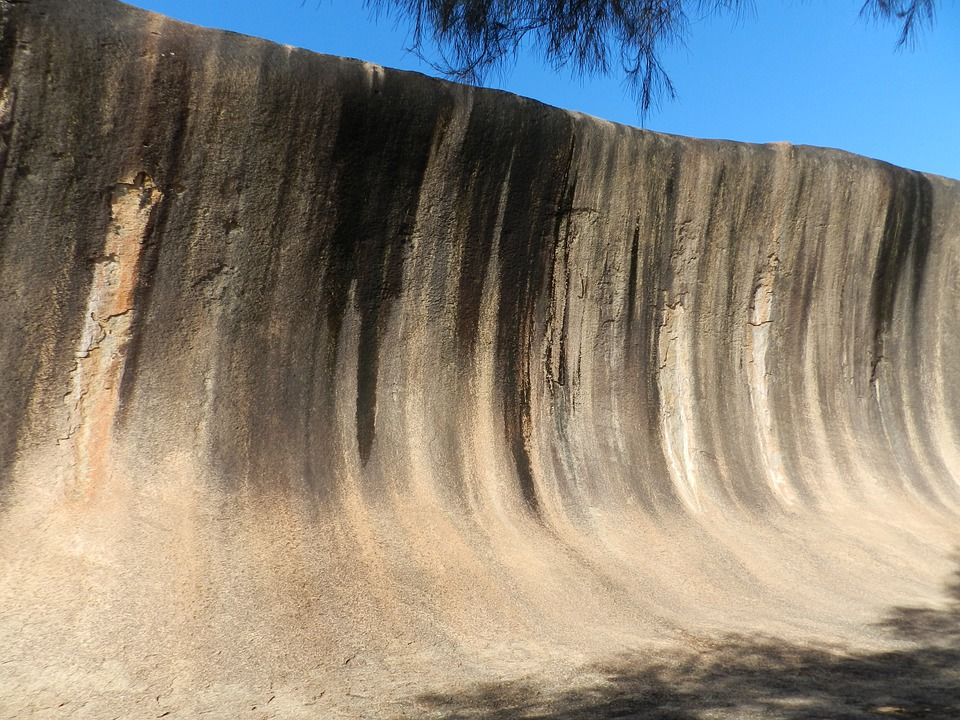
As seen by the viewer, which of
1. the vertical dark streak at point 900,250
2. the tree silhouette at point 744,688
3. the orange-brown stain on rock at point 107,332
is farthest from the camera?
the vertical dark streak at point 900,250

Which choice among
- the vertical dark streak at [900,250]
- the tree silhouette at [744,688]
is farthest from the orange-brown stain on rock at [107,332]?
the vertical dark streak at [900,250]

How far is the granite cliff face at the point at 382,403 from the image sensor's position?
3830mm

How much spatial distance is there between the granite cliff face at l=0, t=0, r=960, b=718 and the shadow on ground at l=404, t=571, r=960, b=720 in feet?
0.09

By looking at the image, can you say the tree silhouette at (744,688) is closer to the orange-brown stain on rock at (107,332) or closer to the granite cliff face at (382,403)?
the granite cliff face at (382,403)

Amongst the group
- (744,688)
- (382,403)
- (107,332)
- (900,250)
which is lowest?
(744,688)

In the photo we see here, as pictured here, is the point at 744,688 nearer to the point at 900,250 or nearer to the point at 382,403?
the point at 382,403

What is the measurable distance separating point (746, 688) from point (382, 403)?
2.15 m


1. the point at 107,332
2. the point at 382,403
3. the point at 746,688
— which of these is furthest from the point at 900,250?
the point at 107,332

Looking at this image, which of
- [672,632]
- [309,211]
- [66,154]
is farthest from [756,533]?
[66,154]

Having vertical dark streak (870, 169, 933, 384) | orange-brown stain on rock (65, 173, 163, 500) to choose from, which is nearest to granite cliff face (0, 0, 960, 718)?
orange-brown stain on rock (65, 173, 163, 500)

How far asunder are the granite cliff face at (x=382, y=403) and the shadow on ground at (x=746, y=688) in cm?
3

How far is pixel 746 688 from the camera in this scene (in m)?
3.72

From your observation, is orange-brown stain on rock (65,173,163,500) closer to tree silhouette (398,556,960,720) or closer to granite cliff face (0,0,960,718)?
granite cliff face (0,0,960,718)

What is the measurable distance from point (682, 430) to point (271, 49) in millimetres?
3205
